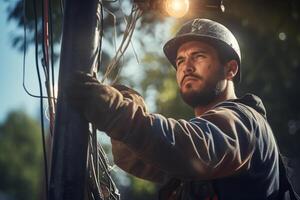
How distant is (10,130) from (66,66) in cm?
6026

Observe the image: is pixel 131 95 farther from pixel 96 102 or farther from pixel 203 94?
pixel 203 94

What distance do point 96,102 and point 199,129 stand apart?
1.90ft

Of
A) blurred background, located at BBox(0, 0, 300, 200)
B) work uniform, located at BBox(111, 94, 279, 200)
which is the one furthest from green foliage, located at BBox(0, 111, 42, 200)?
work uniform, located at BBox(111, 94, 279, 200)

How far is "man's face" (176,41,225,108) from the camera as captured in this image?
404 centimetres

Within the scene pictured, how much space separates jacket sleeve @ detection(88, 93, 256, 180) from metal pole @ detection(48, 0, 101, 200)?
157 millimetres

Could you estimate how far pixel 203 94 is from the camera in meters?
4.06

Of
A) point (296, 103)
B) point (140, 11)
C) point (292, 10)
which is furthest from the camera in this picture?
point (296, 103)

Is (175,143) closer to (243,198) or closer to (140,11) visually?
(243,198)

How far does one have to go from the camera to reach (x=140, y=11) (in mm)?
3666

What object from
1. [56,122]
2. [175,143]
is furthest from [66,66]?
[175,143]

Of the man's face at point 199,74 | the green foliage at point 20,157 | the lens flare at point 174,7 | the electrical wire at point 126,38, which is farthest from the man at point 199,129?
the green foliage at point 20,157

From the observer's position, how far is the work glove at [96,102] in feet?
9.56

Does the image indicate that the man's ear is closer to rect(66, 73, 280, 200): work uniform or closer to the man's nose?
the man's nose

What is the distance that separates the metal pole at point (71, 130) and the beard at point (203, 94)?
1.05 m
